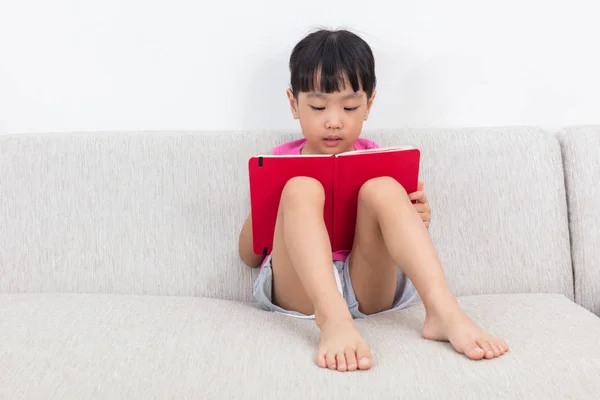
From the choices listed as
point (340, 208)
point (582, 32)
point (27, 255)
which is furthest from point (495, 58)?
point (27, 255)

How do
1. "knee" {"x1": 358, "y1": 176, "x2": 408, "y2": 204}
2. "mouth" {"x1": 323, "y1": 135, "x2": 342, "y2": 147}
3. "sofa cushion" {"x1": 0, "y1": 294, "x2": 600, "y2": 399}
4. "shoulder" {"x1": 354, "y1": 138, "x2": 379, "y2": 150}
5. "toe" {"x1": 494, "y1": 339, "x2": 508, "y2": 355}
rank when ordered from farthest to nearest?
"shoulder" {"x1": 354, "y1": 138, "x2": 379, "y2": 150} → "mouth" {"x1": 323, "y1": 135, "x2": 342, "y2": 147} → "knee" {"x1": 358, "y1": 176, "x2": 408, "y2": 204} → "toe" {"x1": 494, "y1": 339, "x2": 508, "y2": 355} → "sofa cushion" {"x1": 0, "y1": 294, "x2": 600, "y2": 399}

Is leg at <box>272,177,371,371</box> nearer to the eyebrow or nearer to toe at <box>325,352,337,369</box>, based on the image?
toe at <box>325,352,337,369</box>

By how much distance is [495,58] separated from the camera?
2.15 m

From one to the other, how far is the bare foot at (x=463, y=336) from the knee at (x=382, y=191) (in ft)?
0.83

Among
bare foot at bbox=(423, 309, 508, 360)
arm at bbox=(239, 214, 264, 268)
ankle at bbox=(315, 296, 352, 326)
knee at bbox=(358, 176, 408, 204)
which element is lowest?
bare foot at bbox=(423, 309, 508, 360)

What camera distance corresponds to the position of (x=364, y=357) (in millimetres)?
1345

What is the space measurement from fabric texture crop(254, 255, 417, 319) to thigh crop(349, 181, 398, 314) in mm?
18

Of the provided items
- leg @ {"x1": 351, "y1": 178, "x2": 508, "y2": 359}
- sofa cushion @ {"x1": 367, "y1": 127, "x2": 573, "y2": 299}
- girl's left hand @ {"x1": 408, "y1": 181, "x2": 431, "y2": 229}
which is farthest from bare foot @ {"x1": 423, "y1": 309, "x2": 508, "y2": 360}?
sofa cushion @ {"x1": 367, "y1": 127, "x2": 573, "y2": 299}

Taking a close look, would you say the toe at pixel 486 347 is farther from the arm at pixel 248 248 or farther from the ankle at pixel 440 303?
the arm at pixel 248 248

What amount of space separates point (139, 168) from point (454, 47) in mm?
962

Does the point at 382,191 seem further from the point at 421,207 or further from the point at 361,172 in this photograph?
the point at 421,207

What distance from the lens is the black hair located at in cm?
175

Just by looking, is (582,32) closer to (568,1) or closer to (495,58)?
(568,1)

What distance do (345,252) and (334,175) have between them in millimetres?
264
